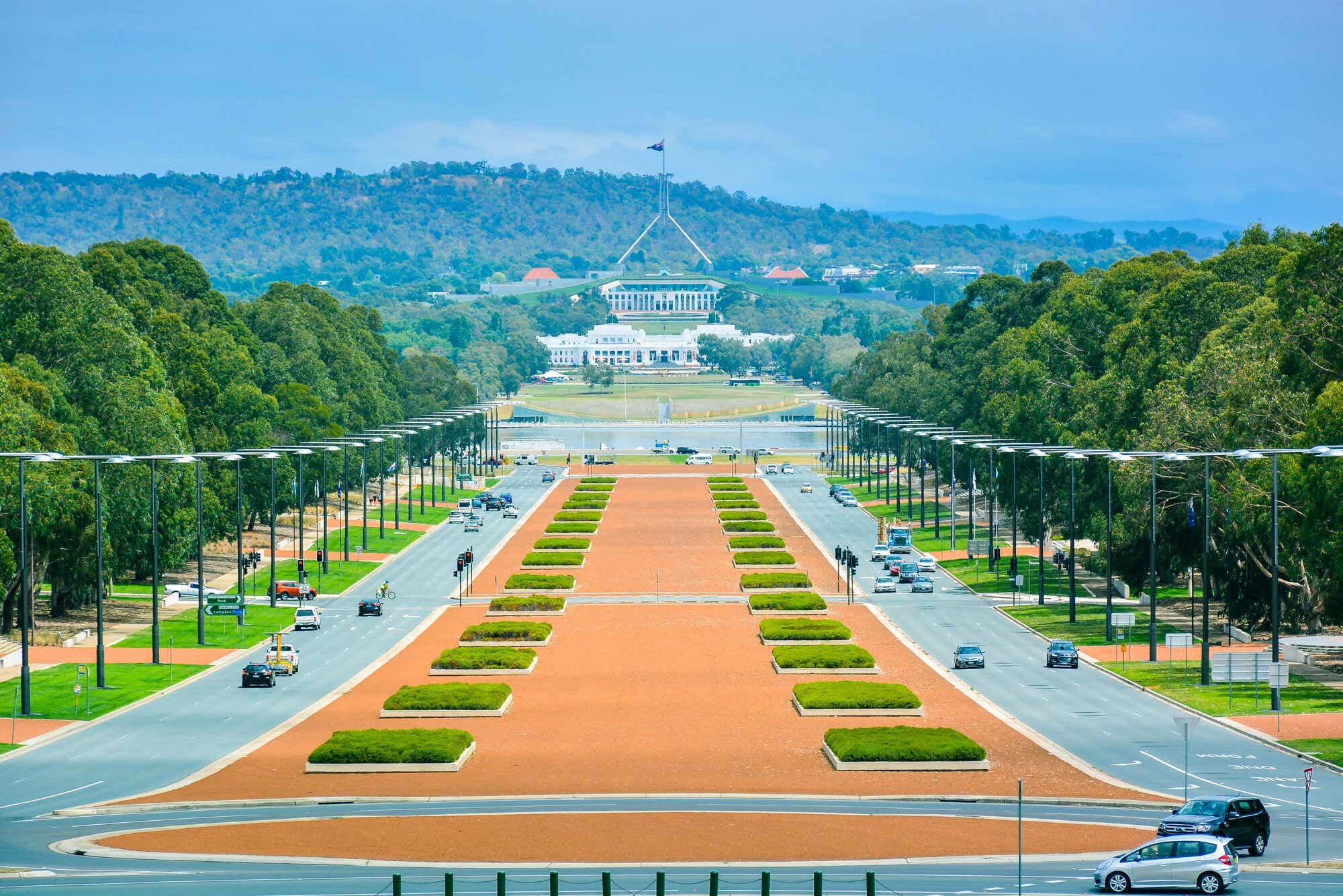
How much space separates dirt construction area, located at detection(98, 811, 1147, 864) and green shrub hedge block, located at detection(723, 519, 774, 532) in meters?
89.4

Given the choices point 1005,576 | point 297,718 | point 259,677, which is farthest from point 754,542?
point 297,718

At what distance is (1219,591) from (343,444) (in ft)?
219

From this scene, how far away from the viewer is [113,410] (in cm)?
10106

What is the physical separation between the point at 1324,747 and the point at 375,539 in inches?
3628

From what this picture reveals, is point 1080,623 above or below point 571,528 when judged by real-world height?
below

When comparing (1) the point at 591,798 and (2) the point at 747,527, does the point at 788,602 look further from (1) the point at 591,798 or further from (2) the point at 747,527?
(1) the point at 591,798

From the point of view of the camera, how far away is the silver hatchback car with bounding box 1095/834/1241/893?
44375 mm

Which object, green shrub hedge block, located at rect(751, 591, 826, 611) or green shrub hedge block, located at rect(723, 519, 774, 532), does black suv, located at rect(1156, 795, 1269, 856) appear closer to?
green shrub hedge block, located at rect(751, 591, 826, 611)

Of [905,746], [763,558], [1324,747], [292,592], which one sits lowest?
[292,592]

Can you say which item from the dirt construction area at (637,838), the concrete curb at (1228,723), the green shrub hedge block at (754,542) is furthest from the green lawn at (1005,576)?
the dirt construction area at (637,838)

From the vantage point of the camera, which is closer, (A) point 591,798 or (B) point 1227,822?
(B) point 1227,822

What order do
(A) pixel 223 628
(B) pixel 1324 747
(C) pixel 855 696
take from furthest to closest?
1. (A) pixel 223 628
2. (C) pixel 855 696
3. (B) pixel 1324 747

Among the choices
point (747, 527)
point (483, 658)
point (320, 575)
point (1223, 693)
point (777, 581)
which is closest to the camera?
point (1223, 693)

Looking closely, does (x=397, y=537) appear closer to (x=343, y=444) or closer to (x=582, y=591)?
(x=343, y=444)
